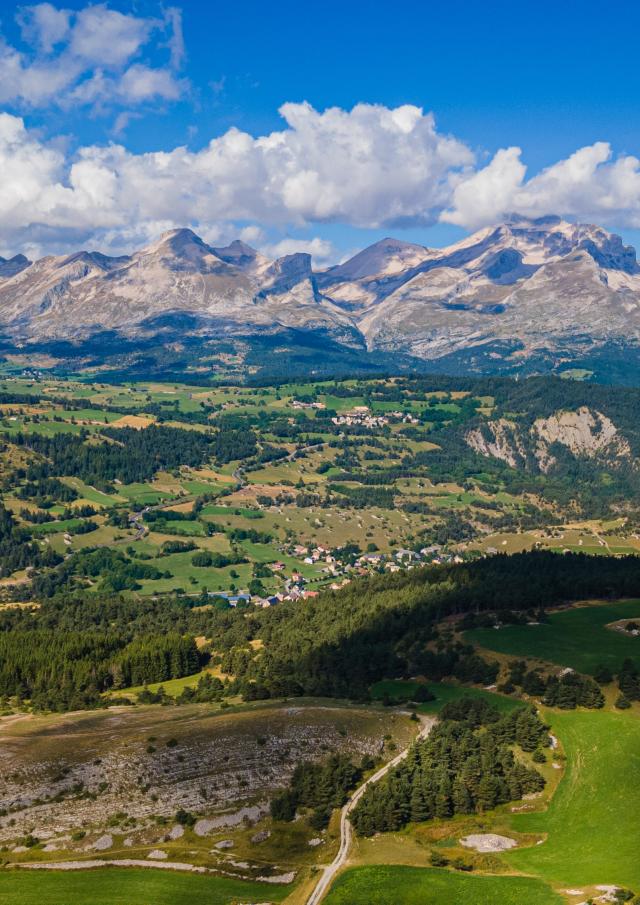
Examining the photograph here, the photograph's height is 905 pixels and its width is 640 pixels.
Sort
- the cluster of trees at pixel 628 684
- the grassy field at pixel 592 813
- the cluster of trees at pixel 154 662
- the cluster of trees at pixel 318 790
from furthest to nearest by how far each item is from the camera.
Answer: the cluster of trees at pixel 154 662, the cluster of trees at pixel 628 684, the cluster of trees at pixel 318 790, the grassy field at pixel 592 813

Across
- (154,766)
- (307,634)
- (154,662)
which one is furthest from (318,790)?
(307,634)

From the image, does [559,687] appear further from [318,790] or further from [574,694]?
[318,790]

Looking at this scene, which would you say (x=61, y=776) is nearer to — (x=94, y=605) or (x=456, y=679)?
(x=456, y=679)

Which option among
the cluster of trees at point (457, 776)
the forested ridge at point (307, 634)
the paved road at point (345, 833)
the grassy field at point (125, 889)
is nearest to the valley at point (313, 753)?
the grassy field at point (125, 889)

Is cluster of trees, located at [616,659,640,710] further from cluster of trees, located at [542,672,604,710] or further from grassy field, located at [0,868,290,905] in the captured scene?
grassy field, located at [0,868,290,905]

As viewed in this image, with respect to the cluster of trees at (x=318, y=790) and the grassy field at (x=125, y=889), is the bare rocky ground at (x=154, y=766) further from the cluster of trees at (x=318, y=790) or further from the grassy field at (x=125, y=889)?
the grassy field at (x=125, y=889)

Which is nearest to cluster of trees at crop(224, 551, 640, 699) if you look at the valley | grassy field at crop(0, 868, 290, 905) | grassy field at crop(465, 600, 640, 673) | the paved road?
the valley

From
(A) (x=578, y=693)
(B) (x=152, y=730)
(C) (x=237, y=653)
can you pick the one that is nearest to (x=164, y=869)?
(B) (x=152, y=730)
